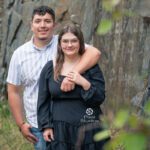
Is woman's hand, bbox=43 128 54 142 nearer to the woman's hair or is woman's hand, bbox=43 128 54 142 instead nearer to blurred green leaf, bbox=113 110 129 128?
the woman's hair

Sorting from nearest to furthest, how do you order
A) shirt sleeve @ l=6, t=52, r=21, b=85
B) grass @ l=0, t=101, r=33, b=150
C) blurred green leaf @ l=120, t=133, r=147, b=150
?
blurred green leaf @ l=120, t=133, r=147, b=150 < shirt sleeve @ l=6, t=52, r=21, b=85 < grass @ l=0, t=101, r=33, b=150

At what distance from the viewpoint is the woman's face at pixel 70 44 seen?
4582mm

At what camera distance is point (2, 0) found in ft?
42.0

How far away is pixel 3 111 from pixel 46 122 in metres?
6.02

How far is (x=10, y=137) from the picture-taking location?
8836mm

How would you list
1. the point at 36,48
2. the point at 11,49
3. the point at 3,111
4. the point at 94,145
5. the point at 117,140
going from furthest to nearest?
the point at 11,49 < the point at 3,111 < the point at 36,48 < the point at 94,145 < the point at 117,140

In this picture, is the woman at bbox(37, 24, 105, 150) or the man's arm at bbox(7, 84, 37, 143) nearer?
the woman at bbox(37, 24, 105, 150)

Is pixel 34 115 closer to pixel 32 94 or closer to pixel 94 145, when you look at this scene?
pixel 32 94

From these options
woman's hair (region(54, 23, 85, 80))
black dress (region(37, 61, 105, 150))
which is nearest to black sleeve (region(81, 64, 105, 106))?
black dress (region(37, 61, 105, 150))

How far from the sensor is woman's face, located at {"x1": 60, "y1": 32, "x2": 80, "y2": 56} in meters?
4.58

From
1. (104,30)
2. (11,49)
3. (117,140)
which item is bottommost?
(11,49)

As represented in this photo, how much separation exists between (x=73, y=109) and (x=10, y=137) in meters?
4.41

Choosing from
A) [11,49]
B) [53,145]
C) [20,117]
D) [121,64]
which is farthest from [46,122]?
[11,49]

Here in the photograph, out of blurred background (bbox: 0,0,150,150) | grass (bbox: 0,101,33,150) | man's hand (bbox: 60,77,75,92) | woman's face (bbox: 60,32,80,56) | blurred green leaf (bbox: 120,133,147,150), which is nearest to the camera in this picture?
blurred green leaf (bbox: 120,133,147,150)
